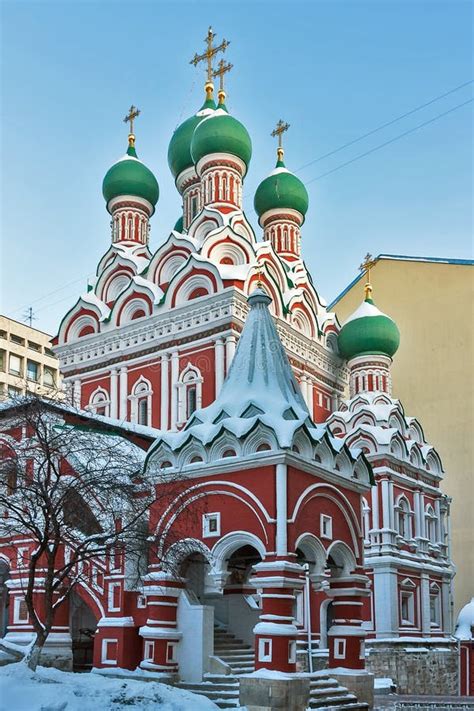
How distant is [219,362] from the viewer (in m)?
19.1

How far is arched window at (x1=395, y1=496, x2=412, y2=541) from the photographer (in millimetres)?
19938

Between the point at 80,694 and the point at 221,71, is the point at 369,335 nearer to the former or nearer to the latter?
the point at 221,71

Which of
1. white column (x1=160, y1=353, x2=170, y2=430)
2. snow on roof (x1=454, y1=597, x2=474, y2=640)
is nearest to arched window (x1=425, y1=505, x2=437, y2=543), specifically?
snow on roof (x1=454, y1=597, x2=474, y2=640)

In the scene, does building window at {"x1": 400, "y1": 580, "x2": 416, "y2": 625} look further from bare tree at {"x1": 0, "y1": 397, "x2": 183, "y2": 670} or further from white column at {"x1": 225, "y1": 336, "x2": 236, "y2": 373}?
bare tree at {"x1": 0, "y1": 397, "x2": 183, "y2": 670}

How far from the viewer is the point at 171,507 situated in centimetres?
1215

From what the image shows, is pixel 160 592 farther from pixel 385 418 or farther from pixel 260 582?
pixel 385 418

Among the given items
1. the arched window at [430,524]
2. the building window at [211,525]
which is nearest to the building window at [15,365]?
the arched window at [430,524]

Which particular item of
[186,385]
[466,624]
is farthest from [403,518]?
[186,385]

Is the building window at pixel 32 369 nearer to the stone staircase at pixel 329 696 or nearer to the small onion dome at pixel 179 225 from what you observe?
the small onion dome at pixel 179 225

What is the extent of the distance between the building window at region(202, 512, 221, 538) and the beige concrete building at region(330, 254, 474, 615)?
14.7 metres

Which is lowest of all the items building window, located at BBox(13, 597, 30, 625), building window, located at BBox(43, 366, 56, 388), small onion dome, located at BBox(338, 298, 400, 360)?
building window, located at BBox(13, 597, 30, 625)

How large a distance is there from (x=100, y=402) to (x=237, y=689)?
1080cm

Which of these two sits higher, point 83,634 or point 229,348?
point 229,348

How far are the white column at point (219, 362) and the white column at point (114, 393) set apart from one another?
3.03 metres
